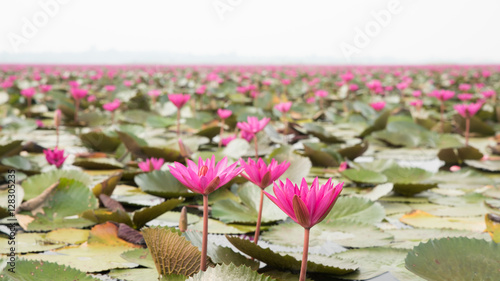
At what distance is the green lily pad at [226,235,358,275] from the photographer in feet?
2.75

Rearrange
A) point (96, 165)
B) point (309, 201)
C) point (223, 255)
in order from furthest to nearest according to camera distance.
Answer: point (96, 165)
point (223, 255)
point (309, 201)

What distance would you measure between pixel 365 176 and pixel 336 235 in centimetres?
59

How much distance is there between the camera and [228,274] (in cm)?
64

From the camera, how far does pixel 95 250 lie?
1078 millimetres

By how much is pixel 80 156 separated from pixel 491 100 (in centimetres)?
475

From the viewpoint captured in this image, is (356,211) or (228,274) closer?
(228,274)

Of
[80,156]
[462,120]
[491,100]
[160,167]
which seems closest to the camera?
[160,167]

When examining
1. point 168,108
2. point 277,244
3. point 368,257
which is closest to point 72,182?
point 277,244

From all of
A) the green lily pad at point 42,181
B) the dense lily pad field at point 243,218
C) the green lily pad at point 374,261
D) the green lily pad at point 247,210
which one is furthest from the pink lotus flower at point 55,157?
the green lily pad at point 374,261

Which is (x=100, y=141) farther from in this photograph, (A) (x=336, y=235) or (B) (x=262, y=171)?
(B) (x=262, y=171)

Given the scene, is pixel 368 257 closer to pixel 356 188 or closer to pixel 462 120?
pixel 356 188

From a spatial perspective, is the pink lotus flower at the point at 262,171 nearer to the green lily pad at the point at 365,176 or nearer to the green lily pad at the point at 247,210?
the green lily pad at the point at 247,210

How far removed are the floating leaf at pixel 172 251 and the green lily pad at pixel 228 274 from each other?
0.43 feet

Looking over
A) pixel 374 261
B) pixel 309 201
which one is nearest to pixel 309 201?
pixel 309 201
